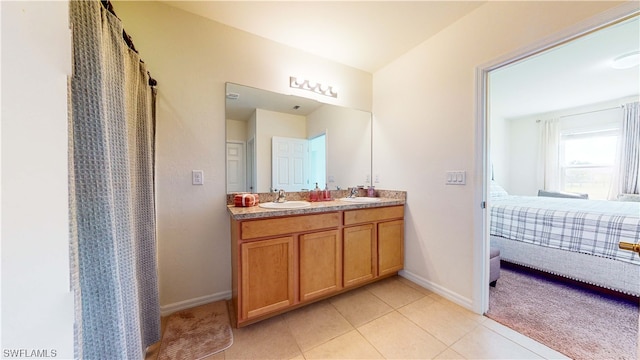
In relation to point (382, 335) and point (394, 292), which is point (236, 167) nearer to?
point (382, 335)

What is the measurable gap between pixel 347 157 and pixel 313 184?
0.57 metres

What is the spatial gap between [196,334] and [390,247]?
177 centimetres

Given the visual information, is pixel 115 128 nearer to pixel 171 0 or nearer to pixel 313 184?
pixel 171 0

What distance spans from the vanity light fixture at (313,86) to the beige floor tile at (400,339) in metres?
2.17

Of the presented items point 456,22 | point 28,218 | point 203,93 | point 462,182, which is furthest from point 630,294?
point 203,93

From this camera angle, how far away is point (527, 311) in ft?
5.91

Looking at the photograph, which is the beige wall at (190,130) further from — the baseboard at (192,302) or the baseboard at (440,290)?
the baseboard at (440,290)

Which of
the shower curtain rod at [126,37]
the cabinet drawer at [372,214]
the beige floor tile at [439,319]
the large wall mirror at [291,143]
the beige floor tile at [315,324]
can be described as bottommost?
the beige floor tile at [315,324]

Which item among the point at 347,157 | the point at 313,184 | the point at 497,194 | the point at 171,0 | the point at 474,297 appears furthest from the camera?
the point at 497,194

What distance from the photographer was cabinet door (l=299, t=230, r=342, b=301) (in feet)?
5.80

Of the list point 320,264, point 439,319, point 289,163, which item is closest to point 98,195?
point 320,264

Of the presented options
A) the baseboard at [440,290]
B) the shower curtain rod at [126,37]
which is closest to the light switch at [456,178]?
the baseboard at [440,290]

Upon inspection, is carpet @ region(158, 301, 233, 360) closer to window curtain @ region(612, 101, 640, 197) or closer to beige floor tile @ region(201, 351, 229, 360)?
beige floor tile @ region(201, 351, 229, 360)

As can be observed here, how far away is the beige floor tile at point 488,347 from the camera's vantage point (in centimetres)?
137
